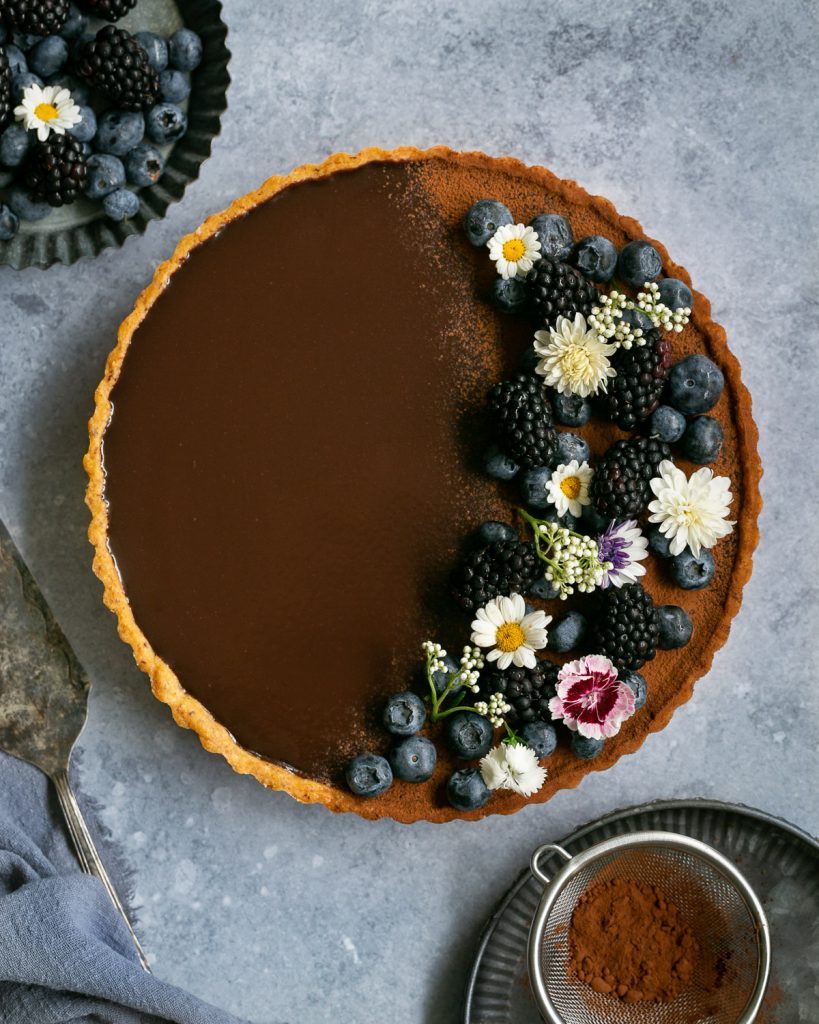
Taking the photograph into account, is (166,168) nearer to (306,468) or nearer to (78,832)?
(306,468)

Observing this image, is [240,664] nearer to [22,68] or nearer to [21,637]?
[21,637]

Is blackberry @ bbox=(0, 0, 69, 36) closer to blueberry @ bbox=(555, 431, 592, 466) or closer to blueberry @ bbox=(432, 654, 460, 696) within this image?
blueberry @ bbox=(555, 431, 592, 466)

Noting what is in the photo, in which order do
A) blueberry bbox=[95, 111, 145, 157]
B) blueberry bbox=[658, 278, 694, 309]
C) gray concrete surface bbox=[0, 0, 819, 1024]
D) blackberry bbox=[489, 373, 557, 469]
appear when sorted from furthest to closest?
gray concrete surface bbox=[0, 0, 819, 1024]
blueberry bbox=[95, 111, 145, 157]
blueberry bbox=[658, 278, 694, 309]
blackberry bbox=[489, 373, 557, 469]

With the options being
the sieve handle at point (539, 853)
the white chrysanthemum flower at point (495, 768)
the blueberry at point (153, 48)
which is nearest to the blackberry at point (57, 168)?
the blueberry at point (153, 48)

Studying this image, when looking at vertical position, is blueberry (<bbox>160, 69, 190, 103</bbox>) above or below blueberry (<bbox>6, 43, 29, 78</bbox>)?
above

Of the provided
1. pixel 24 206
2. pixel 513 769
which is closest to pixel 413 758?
pixel 513 769

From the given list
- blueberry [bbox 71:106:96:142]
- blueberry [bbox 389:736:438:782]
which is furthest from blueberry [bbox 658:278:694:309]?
blueberry [bbox 71:106:96:142]
